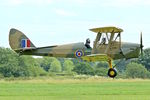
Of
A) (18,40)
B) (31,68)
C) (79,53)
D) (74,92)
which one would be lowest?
(74,92)

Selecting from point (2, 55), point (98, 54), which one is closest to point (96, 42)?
point (98, 54)

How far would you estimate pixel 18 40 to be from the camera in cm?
3550

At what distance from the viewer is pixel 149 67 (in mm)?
95938

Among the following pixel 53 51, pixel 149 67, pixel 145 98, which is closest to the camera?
pixel 145 98

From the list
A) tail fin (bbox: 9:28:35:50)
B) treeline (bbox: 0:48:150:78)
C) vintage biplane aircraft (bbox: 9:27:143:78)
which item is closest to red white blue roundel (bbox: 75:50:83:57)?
vintage biplane aircraft (bbox: 9:27:143:78)

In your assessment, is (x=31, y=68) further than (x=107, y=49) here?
Yes

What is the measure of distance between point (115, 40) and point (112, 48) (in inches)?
18.7

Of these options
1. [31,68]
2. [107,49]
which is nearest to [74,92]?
[107,49]

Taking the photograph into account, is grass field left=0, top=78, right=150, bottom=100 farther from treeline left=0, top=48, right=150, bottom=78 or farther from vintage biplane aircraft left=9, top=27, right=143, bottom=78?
treeline left=0, top=48, right=150, bottom=78

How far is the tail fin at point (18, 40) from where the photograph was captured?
115ft

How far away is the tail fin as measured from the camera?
115 feet

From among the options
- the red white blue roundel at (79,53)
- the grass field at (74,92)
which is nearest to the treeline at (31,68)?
the grass field at (74,92)

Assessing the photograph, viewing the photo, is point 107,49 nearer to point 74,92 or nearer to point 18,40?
point 74,92

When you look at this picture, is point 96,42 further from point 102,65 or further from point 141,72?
point 102,65
